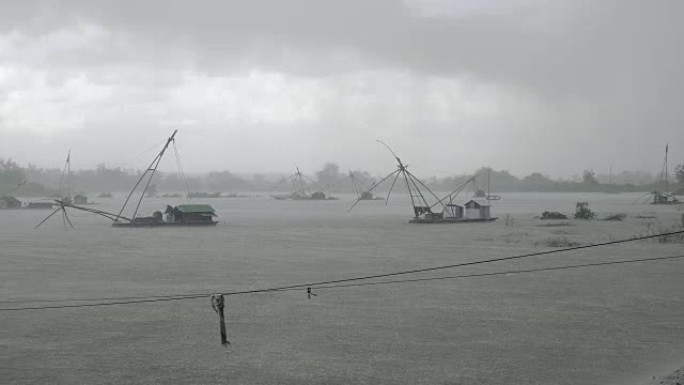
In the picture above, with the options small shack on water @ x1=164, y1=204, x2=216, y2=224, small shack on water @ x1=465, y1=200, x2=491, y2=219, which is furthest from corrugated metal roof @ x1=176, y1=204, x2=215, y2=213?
small shack on water @ x1=465, y1=200, x2=491, y2=219

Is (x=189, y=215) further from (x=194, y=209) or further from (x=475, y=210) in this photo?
(x=475, y=210)

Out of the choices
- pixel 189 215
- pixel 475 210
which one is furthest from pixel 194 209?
pixel 475 210

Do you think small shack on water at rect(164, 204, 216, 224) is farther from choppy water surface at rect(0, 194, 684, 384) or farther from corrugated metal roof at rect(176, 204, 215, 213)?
choppy water surface at rect(0, 194, 684, 384)

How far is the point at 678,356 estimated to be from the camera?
830 cm

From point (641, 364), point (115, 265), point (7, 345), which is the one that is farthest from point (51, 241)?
point (641, 364)

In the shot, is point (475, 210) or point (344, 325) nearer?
point (344, 325)

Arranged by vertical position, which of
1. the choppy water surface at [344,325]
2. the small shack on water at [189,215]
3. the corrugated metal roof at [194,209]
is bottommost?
the choppy water surface at [344,325]

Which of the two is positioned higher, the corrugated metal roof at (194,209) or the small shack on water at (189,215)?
the corrugated metal roof at (194,209)

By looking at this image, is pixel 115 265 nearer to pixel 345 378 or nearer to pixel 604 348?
pixel 345 378

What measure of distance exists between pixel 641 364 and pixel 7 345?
8.14 meters

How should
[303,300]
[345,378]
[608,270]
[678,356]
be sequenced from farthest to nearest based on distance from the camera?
1. [608,270]
2. [303,300]
3. [678,356]
4. [345,378]

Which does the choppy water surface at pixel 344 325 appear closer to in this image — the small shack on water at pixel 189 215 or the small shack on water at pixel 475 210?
the small shack on water at pixel 189 215

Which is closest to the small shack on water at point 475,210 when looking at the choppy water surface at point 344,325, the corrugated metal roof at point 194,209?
the corrugated metal roof at point 194,209

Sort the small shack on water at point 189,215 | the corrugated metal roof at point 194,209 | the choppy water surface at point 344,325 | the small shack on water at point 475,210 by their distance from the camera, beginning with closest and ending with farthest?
the choppy water surface at point 344,325 < the small shack on water at point 189,215 < the corrugated metal roof at point 194,209 < the small shack on water at point 475,210
